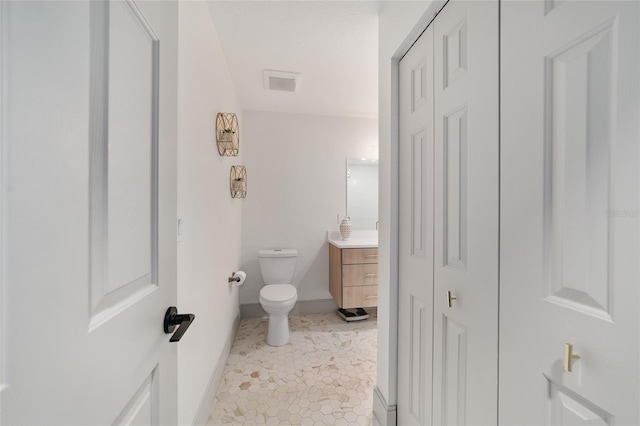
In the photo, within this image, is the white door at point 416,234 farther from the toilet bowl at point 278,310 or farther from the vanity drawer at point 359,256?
the vanity drawer at point 359,256

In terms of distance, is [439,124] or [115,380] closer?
[115,380]

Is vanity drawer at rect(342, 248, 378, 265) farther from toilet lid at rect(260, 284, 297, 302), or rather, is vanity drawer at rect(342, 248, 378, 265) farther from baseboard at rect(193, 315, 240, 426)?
baseboard at rect(193, 315, 240, 426)

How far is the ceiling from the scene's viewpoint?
60.0 inches

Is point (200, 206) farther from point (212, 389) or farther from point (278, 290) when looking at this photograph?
point (278, 290)

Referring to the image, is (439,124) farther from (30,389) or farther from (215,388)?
(215,388)

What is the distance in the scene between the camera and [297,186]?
313 centimetres

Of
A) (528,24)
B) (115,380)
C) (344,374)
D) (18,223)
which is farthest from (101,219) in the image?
(344,374)

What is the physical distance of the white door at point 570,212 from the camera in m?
0.50

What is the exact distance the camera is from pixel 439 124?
3.49 ft

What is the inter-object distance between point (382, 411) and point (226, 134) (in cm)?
203

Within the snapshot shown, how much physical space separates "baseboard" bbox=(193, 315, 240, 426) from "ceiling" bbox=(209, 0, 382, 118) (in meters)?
2.24

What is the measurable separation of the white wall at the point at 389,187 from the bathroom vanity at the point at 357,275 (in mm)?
1121

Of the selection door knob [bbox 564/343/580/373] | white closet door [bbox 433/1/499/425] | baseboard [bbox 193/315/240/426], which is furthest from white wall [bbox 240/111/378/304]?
door knob [bbox 564/343/580/373]

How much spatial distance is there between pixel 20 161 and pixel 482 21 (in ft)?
3.78
